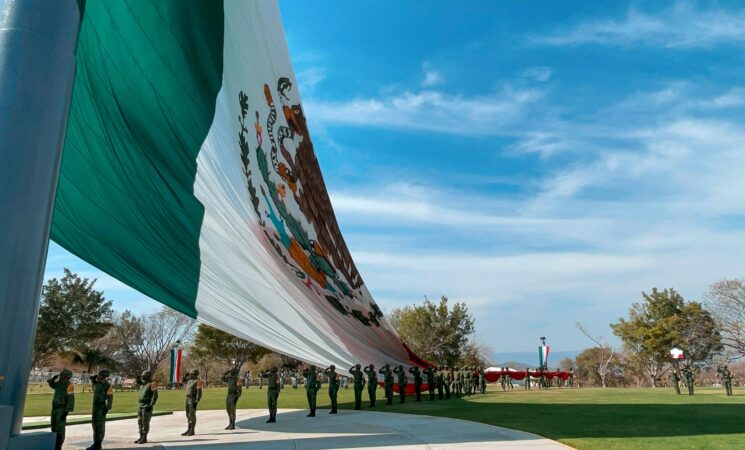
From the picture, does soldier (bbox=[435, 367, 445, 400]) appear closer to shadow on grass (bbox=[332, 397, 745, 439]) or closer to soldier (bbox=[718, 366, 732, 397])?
shadow on grass (bbox=[332, 397, 745, 439])

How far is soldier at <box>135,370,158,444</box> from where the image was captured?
338 inches

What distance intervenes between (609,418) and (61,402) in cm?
943

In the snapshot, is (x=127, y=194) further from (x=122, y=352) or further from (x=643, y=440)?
(x=122, y=352)

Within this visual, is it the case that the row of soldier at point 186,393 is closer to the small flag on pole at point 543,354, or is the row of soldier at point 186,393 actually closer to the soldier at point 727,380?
the soldier at point 727,380

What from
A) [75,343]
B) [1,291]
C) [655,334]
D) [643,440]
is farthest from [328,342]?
[655,334]

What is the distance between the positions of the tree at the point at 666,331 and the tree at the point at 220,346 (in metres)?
26.8

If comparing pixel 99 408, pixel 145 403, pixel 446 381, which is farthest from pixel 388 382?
pixel 99 408

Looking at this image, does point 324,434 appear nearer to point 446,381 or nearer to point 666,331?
point 446,381

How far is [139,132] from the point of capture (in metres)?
10.3

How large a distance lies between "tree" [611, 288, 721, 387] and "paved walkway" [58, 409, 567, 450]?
3164 cm

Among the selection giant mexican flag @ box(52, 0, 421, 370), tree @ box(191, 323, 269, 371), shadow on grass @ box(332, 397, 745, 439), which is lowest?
shadow on grass @ box(332, 397, 745, 439)

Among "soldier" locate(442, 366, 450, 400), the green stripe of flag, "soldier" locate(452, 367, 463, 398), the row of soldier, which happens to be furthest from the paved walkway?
"soldier" locate(452, 367, 463, 398)

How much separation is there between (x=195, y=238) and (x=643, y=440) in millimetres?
9457

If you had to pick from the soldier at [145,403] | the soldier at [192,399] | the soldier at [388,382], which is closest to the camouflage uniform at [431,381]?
the soldier at [388,382]
